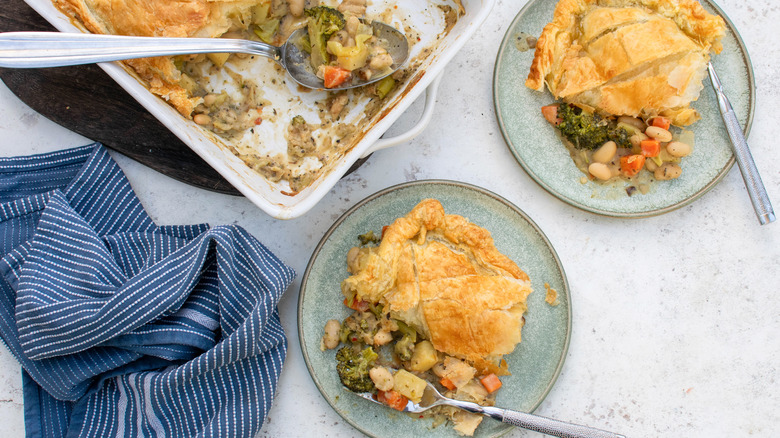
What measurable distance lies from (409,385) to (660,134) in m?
1.80

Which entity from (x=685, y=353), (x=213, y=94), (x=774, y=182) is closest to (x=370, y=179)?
(x=213, y=94)

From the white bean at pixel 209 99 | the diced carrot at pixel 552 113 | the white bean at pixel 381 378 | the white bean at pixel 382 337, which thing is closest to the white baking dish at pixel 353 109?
the white bean at pixel 209 99

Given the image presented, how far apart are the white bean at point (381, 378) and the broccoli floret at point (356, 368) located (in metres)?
0.06

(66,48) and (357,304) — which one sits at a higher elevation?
(66,48)

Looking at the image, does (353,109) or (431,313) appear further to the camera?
(353,109)

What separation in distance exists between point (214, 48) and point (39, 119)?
3.96 feet

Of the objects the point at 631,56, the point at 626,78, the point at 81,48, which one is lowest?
the point at 626,78

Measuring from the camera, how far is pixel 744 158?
277 cm

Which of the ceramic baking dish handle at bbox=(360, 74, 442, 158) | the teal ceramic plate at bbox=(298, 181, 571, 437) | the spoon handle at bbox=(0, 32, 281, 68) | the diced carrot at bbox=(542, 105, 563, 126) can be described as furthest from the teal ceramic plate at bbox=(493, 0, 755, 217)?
the spoon handle at bbox=(0, 32, 281, 68)

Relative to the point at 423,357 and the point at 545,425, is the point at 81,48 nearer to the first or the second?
the point at 423,357

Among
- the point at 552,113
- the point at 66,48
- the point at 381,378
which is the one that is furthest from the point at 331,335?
the point at 66,48

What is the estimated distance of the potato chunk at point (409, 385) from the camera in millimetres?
2615

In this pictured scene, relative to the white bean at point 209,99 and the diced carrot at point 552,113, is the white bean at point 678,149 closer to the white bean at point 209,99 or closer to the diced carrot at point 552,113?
the diced carrot at point 552,113

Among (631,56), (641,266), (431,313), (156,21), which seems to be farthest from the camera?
(641,266)
